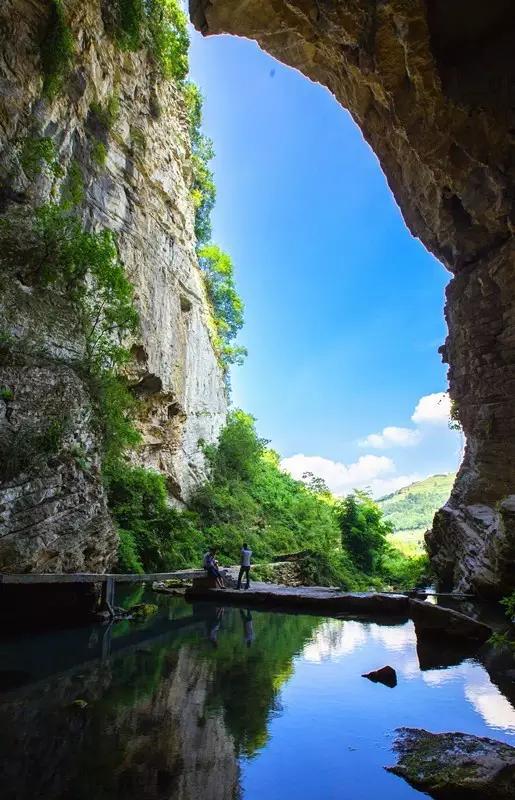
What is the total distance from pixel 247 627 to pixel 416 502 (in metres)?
84.5

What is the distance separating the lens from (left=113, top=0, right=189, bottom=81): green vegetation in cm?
1989

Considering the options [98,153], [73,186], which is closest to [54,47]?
[73,186]

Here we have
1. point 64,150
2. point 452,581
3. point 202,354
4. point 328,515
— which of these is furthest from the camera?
point 328,515

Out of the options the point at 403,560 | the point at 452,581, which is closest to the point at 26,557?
the point at 452,581

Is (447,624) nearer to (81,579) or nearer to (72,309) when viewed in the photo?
(81,579)

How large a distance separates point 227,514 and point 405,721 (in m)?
19.3

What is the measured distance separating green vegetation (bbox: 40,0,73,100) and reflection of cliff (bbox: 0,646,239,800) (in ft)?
54.5

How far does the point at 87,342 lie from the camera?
13.6 meters

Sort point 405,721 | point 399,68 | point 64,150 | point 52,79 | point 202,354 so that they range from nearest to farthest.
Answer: point 405,721 → point 399,68 → point 52,79 → point 64,150 → point 202,354

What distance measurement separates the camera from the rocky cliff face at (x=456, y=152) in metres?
10.6

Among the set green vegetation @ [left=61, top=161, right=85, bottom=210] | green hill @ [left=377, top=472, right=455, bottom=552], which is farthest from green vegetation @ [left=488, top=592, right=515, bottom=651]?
green hill @ [left=377, top=472, right=455, bottom=552]

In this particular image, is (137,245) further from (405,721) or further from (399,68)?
(405,721)

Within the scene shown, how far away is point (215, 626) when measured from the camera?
1086cm

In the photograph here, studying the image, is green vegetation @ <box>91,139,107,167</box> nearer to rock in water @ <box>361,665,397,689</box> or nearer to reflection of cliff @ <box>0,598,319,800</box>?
reflection of cliff @ <box>0,598,319,800</box>
